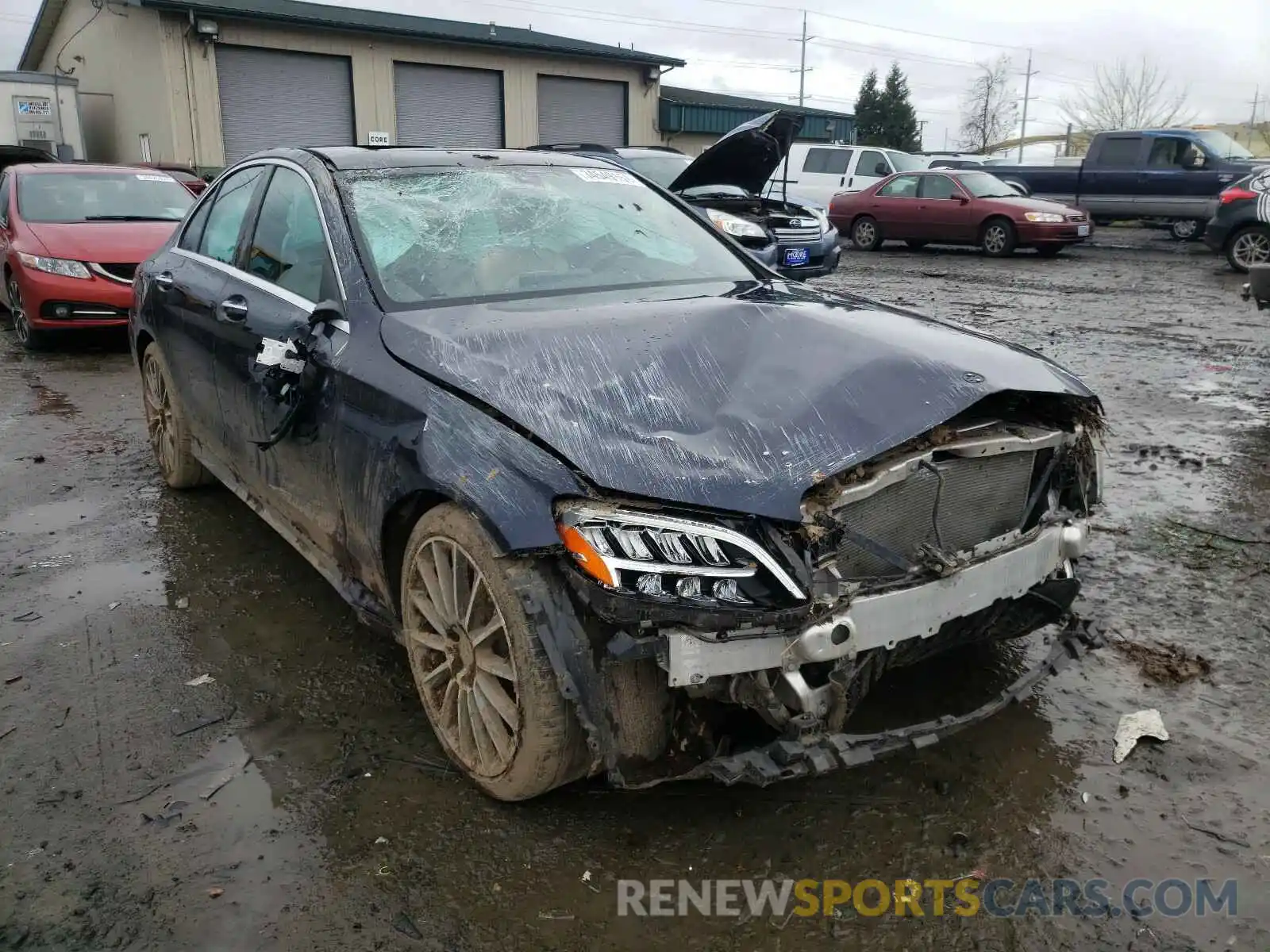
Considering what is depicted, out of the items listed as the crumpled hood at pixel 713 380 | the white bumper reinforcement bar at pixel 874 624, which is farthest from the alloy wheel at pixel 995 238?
the white bumper reinforcement bar at pixel 874 624

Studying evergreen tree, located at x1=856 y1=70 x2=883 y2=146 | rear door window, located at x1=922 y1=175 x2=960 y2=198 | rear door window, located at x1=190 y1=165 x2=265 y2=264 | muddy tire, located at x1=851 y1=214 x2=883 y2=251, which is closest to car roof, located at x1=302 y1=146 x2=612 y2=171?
rear door window, located at x1=190 y1=165 x2=265 y2=264

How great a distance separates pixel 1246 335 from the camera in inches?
373

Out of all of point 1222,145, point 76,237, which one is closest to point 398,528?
point 76,237

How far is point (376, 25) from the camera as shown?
73.9 ft

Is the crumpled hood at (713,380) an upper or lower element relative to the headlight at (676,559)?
upper

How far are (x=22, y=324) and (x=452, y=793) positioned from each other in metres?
8.46

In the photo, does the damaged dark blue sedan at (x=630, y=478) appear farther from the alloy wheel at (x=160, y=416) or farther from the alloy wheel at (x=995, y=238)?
the alloy wheel at (x=995, y=238)

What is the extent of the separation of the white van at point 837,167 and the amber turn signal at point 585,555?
18.3 metres

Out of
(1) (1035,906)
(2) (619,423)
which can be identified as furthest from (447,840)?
(1) (1035,906)

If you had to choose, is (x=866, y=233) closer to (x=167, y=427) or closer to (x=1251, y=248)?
(x=1251, y=248)

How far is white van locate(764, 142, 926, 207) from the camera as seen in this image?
20047mm

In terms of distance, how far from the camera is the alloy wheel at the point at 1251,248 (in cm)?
1362

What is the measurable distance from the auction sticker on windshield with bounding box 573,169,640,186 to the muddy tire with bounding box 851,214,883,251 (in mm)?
15134

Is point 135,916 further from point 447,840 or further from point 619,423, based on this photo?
point 619,423
